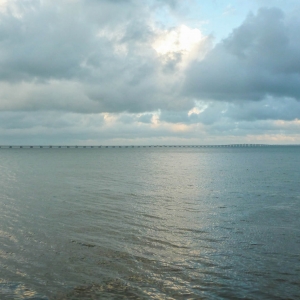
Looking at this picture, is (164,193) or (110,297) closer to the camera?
(110,297)

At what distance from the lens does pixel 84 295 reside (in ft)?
42.5

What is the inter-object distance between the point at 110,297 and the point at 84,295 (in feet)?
3.45

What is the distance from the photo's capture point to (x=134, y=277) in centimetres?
1463

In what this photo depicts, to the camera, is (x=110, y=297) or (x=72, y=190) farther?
(x=72, y=190)

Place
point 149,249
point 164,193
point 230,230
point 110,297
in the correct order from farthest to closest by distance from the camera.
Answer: point 164,193 → point 230,230 → point 149,249 → point 110,297

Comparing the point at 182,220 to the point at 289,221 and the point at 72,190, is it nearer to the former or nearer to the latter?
the point at 289,221

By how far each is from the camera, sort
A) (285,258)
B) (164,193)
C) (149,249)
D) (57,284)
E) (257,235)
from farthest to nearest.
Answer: (164,193), (257,235), (149,249), (285,258), (57,284)

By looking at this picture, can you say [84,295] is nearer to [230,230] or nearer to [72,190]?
[230,230]

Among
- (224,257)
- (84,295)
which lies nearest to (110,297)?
(84,295)

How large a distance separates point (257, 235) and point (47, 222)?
15158 millimetres

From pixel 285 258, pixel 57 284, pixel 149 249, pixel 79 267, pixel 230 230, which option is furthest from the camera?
pixel 230 230

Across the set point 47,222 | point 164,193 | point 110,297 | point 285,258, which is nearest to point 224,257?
point 285,258

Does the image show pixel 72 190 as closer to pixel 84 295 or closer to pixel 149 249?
pixel 149 249

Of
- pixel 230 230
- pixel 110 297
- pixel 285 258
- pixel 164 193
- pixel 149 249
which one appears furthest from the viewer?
pixel 164 193
